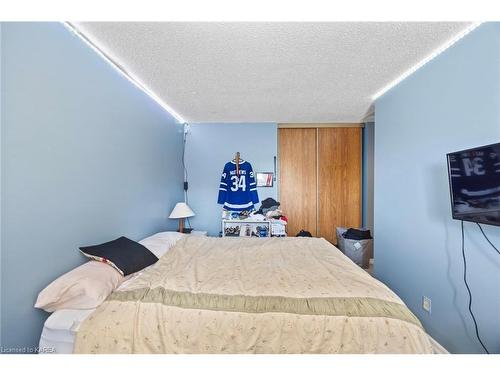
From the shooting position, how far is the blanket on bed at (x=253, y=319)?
3.17 feet

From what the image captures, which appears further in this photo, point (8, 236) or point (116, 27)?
point (116, 27)

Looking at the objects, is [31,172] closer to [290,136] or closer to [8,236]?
[8,236]

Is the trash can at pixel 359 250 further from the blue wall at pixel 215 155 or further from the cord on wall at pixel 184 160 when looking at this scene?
the cord on wall at pixel 184 160

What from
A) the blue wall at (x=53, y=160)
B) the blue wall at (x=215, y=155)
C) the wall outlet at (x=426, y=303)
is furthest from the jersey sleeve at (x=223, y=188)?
the wall outlet at (x=426, y=303)

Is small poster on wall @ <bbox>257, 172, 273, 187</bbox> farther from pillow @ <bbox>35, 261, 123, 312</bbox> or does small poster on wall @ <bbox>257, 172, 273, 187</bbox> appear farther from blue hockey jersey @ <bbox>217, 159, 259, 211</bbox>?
pillow @ <bbox>35, 261, 123, 312</bbox>

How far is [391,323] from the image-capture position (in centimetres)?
98

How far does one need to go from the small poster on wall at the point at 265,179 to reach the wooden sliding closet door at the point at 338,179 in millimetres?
901

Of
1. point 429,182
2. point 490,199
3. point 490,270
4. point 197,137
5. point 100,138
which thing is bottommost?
point 490,270

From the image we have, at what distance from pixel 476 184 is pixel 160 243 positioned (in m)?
2.39

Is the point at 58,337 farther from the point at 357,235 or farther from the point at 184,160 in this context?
the point at 357,235

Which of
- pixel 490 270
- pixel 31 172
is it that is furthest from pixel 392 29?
pixel 31 172

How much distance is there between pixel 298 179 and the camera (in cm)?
345

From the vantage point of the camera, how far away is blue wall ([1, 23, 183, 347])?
0.92 metres

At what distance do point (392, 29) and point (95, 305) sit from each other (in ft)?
8.09
